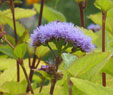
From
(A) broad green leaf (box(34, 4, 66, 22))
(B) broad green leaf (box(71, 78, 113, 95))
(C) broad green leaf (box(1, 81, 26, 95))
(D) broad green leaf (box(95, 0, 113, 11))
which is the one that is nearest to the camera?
(B) broad green leaf (box(71, 78, 113, 95))

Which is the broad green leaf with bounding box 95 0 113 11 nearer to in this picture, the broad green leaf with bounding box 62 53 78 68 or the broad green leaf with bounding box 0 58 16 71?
the broad green leaf with bounding box 62 53 78 68

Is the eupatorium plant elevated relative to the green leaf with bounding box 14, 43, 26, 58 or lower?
elevated

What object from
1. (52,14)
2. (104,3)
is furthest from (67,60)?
(52,14)

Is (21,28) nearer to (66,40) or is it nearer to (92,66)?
(66,40)

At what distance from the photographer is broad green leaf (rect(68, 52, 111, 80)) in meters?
0.43

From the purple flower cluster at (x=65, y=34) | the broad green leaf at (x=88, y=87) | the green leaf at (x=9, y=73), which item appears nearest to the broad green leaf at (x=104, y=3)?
the purple flower cluster at (x=65, y=34)

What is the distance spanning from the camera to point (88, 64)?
440 millimetres

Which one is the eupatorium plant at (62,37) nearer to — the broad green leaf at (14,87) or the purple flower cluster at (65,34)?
the purple flower cluster at (65,34)

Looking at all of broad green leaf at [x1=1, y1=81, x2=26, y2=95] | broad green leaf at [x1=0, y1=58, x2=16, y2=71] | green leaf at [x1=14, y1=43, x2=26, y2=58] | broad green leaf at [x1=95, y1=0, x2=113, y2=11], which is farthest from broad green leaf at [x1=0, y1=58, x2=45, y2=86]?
broad green leaf at [x1=95, y1=0, x2=113, y2=11]

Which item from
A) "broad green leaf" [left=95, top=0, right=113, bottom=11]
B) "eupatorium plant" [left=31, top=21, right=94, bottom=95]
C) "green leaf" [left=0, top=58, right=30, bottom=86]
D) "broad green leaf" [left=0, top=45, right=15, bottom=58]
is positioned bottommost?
"green leaf" [left=0, top=58, right=30, bottom=86]

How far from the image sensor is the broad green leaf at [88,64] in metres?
0.43

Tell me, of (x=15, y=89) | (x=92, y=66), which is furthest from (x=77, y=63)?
(x=15, y=89)

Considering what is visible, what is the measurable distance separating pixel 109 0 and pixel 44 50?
294 mm

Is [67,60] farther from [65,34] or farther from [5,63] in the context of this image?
[5,63]
